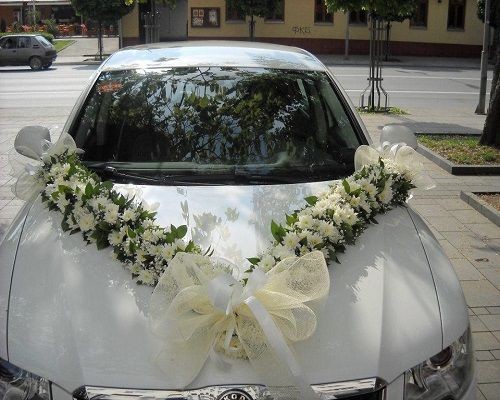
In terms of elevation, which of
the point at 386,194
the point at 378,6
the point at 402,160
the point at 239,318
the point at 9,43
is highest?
the point at 378,6

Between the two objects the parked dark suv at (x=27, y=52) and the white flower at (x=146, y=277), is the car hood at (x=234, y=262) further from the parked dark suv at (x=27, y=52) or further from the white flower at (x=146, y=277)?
the parked dark suv at (x=27, y=52)

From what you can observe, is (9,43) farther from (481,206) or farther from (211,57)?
(211,57)

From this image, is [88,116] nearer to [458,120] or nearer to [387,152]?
[387,152]

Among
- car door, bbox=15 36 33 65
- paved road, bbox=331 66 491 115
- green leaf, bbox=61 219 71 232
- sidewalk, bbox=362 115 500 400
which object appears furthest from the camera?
car door, bbox=15 36 33 65

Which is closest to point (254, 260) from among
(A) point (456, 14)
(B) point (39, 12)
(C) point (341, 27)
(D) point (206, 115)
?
(D) point (206, 115)

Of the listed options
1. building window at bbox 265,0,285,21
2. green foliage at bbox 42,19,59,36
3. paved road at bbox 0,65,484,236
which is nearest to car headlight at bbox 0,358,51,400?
paved road at bbox 0,65,484,236

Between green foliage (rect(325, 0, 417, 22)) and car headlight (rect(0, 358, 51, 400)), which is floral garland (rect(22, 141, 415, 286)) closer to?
car headlight (rect(0, 358, 51, 400))

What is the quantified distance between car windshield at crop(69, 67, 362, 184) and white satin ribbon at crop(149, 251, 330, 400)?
110cm

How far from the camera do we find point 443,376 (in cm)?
265

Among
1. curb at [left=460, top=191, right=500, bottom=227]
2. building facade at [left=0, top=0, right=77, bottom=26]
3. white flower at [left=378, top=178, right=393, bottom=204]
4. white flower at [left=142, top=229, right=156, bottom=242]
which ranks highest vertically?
building facade at [left=0, top=0, right=77, bottom=26]

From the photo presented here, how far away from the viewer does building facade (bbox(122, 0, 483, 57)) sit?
37812 millimetres

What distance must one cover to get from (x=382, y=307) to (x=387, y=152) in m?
1.43

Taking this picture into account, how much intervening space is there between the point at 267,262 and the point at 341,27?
36.8 metres

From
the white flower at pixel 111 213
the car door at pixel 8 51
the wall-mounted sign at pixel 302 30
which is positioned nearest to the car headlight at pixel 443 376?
the white flower at pixel 111 213
